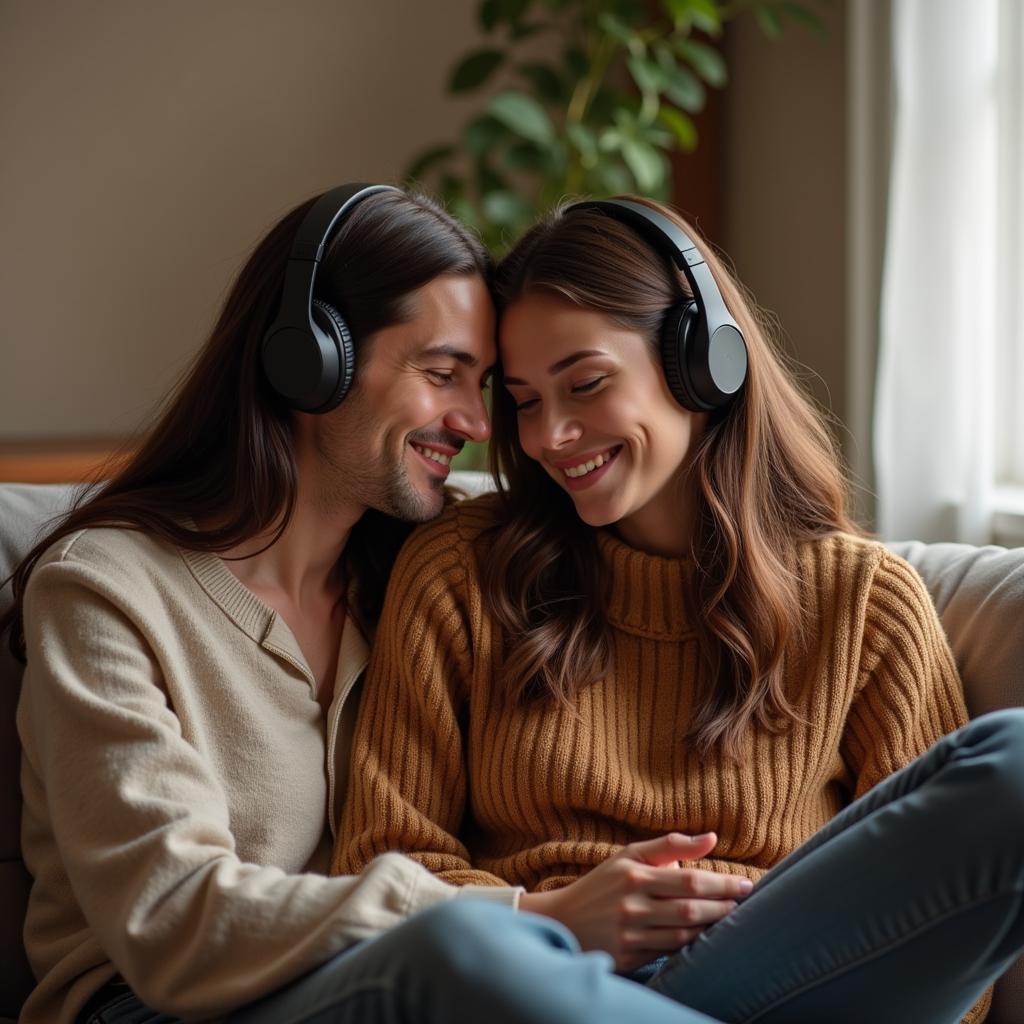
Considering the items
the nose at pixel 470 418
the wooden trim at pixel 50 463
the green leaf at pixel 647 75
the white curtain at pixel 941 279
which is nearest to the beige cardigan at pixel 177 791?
the nose at pixel 470 418

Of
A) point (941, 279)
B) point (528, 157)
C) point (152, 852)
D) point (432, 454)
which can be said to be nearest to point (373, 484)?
point (432, 454)

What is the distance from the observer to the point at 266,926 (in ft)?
3.48

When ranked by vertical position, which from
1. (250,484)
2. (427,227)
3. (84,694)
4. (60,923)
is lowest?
(60,923)

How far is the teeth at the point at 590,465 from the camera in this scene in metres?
1.43

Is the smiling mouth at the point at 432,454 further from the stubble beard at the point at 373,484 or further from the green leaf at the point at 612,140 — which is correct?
the green leaf at the point at 612,140

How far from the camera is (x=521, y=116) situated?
278 cm

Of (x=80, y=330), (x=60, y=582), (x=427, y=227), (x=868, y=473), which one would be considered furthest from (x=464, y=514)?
(x=80, y=330)

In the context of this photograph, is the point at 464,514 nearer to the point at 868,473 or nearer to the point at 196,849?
the point at 196,849

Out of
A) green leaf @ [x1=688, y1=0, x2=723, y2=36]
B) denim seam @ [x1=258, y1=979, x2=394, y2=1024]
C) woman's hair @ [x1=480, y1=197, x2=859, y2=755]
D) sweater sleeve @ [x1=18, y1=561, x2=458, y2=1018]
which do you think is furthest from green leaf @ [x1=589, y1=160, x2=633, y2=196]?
denim seam @ [x1=258, y1=979, x2=394, y2=1024]

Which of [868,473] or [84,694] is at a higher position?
[84,694]

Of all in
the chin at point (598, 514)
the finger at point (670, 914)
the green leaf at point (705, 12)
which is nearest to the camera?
the finger at point (670, 914)

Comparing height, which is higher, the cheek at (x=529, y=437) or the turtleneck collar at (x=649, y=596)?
the cheek at (x=529, y=437)

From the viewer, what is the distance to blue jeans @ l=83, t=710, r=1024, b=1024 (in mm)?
1047

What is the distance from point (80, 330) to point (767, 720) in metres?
Answer: 2.30
